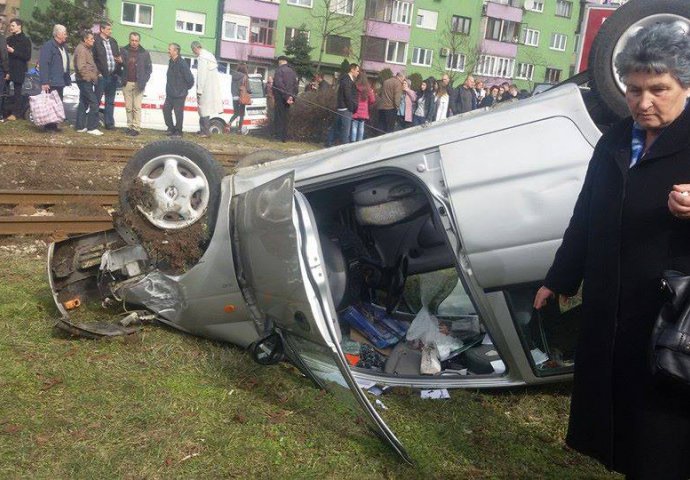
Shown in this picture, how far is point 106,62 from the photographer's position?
46.5 feet

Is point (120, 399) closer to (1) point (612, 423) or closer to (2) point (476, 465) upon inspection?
(2) point (476, 465)

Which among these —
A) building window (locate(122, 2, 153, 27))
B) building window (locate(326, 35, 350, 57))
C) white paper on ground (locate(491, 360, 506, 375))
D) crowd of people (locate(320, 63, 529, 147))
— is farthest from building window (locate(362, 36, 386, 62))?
white paper on ground (locate(491, 360, 506, 375))

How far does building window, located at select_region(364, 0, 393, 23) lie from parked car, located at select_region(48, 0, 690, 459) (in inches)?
2082

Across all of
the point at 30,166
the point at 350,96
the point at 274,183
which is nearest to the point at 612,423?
the point at 274,183

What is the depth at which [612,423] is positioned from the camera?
2617 millimetres

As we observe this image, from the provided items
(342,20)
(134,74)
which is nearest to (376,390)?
(134,74)

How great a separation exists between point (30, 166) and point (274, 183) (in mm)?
7393

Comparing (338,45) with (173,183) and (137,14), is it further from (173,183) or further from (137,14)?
(173,183)

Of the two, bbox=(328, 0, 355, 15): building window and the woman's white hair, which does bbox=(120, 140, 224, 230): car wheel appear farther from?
bbox=(328, 0, 355, 15): building window

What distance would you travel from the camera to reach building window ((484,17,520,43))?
63.4 m

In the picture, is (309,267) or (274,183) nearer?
(309,267)

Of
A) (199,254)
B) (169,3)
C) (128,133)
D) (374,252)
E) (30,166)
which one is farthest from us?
(169,3)

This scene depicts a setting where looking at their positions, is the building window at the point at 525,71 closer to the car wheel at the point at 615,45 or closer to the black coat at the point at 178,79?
the black coat at the point at 178,79

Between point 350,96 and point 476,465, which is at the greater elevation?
point 350,96
